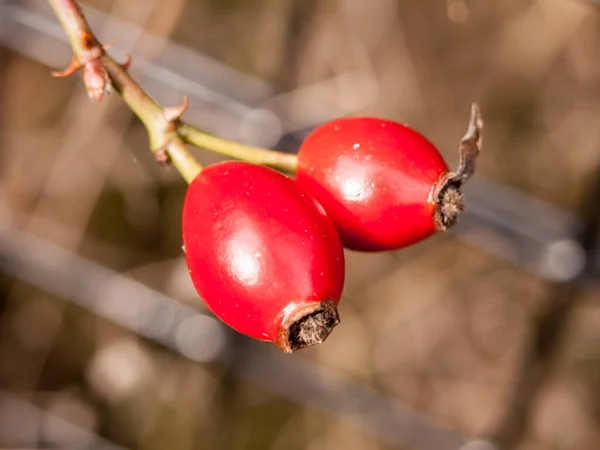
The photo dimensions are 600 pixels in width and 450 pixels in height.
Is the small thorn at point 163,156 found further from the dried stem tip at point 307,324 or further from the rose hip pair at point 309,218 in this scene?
the dried stem tip at point 307,324

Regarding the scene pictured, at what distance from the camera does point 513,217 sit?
2.29 meters

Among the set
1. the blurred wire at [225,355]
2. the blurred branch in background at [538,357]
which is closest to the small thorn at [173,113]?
the blurred wire at [225,355]

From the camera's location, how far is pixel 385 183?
2.44ft

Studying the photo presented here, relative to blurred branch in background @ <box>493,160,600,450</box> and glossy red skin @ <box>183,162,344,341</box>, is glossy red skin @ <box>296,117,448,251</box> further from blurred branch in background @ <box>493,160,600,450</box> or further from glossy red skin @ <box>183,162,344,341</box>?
blurred branch in background @ <box>493,160,600,450</box>

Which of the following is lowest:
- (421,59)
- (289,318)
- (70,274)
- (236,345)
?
(289,318)

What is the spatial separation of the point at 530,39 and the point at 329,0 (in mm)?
757

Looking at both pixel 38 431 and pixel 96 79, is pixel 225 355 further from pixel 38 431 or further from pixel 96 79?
pixel 96 79

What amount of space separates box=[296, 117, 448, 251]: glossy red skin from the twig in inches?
3.0

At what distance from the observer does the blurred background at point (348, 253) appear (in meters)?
2.30

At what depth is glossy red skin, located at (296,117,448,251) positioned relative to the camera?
742 mm

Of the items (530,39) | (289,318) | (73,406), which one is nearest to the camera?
(289,318)

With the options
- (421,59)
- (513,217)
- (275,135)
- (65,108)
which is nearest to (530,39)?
(421,59)

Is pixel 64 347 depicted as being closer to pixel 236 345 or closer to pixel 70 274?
pixel 70 274

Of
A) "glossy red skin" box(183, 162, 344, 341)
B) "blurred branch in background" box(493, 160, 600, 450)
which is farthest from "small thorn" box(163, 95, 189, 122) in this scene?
"blurred branch in background" box(493, 160, 600, 450)
